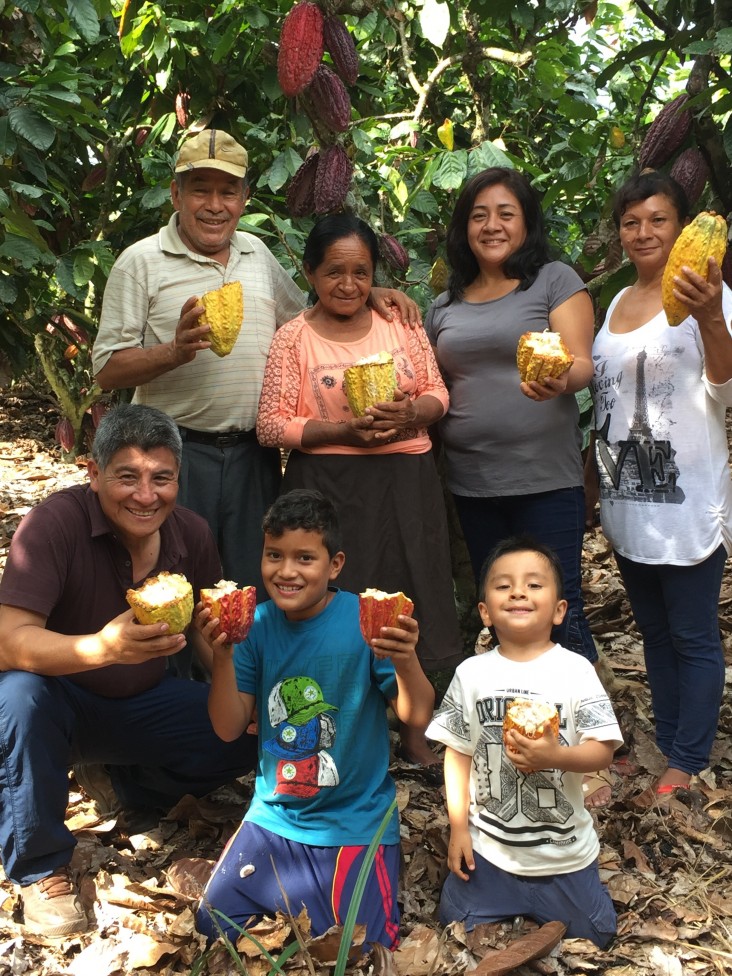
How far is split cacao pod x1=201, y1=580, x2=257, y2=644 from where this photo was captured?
6.23 ft

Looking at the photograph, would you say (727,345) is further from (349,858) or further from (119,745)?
(119,745)

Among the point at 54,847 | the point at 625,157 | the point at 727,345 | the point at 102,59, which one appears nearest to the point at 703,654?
the point at 727,345

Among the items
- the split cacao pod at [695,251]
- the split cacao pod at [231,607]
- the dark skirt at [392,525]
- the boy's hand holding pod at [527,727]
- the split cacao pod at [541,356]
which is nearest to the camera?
the boy's hand holding pod at [527,727]

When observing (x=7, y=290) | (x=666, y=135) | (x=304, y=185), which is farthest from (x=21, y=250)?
(x=666, y=135)

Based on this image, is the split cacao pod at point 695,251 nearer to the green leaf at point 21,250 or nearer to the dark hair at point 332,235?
the dark hair at point 332,235

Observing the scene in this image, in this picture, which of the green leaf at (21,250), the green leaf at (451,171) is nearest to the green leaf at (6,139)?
the green leaf at (21,250)

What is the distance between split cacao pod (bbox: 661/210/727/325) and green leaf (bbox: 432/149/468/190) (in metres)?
0.96

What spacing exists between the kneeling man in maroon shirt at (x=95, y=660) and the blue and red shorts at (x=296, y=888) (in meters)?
0.35

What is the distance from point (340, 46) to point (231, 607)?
1590mm

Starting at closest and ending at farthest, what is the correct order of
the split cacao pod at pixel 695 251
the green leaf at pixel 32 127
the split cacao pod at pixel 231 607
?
the split cacao pod at pixel 231 607
the split cacao pod at pixel 695 251
the green leaf at pixel 32 127

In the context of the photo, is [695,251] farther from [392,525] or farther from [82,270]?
[82,270]

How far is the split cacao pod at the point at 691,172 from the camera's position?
2.71m

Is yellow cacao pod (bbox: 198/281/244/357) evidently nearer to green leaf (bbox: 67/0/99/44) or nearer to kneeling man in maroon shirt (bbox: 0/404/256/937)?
kneeling man in maroon shirt (bbox: 0/404/256/937)

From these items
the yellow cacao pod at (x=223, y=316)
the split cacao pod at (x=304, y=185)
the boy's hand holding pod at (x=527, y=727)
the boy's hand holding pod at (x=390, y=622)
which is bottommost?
the boy's hand holding pod at (x=527, y=727)
